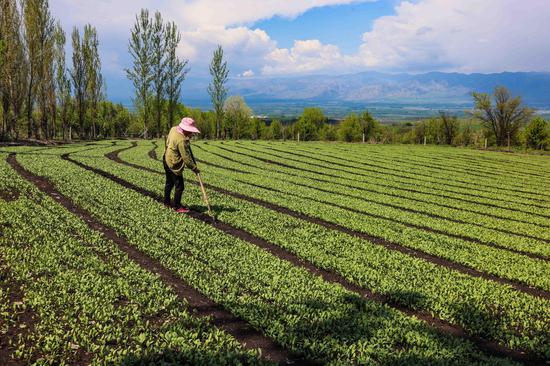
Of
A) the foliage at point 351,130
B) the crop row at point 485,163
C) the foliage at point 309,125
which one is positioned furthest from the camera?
the foliage at point 309,125

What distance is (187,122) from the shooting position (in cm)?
1454

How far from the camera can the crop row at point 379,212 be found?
48.6ft

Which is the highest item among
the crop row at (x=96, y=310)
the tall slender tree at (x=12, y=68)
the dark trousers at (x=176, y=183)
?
the tall slender tree at (x=12, y=68)

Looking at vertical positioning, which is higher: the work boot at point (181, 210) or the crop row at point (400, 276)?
the work boot at point (181, 210)

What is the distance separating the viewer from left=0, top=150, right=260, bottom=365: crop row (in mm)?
6039

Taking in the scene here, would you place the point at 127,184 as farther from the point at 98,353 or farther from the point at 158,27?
the point at 158,27

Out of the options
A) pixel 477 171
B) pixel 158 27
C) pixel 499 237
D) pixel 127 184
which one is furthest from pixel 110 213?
pixel 158 27

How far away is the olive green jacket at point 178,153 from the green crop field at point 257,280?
187 centimetres

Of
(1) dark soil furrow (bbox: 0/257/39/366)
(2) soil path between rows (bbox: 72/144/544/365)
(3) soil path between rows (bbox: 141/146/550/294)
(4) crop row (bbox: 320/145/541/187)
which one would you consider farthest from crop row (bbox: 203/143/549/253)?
(4) crop row (bbox: 320/145/541/187)

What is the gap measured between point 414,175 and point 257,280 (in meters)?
27.7

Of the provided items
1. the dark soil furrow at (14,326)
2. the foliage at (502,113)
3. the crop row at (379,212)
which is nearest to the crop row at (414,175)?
the crop row at (379,212)

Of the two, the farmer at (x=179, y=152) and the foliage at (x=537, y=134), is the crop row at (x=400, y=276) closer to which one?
the farmer at (x=179, y=152)

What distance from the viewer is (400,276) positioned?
10094 mm

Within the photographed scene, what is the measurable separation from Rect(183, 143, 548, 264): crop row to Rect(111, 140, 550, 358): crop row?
2724 mm
